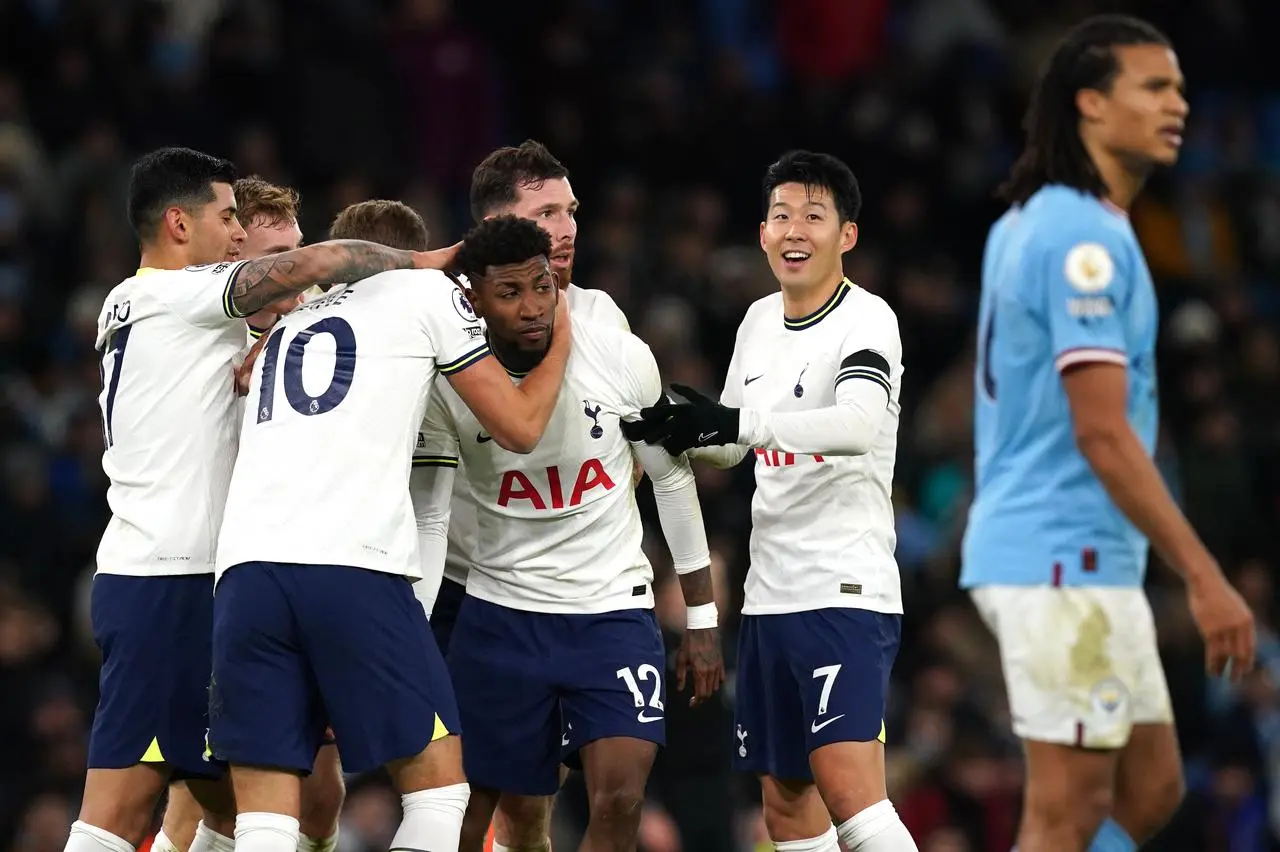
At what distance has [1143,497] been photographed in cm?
472

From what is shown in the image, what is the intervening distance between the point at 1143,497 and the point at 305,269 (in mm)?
2573

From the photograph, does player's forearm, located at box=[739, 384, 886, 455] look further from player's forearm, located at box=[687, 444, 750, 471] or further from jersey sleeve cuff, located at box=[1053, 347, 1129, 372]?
jersey sleeve cuff, located at box=[1053, 347, 1129, 372]

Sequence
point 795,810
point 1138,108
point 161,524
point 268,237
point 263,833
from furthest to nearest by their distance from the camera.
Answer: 1. point 268,237
2. point 795,810
3. point 161,524
4. point 263,833
5. point 1138,108

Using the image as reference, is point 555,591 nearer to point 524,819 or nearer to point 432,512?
point 432,512

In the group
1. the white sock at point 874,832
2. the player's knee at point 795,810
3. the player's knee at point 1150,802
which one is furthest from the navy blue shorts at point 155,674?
the player's knee at point 1150,802

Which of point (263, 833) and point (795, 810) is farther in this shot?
point (795, 810)

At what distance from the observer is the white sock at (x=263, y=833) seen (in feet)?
17.6

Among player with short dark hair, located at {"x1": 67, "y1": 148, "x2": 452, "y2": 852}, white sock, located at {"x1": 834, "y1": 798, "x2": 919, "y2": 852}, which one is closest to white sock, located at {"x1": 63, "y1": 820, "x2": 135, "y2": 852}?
player with short dark hair, located at {"x1": 67, "y1": 148, "x2": 452, "y2": 852}

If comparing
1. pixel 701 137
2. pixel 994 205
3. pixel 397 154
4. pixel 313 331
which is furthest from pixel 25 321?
pixel 994 205

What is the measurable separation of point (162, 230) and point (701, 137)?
8.49 m

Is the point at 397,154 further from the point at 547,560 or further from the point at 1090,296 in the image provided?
the point at 1090,296

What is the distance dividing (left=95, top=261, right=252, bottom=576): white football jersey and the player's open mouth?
1924 millimetres

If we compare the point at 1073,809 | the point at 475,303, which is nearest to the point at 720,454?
the point at 475,303

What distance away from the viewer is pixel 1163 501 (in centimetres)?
473
